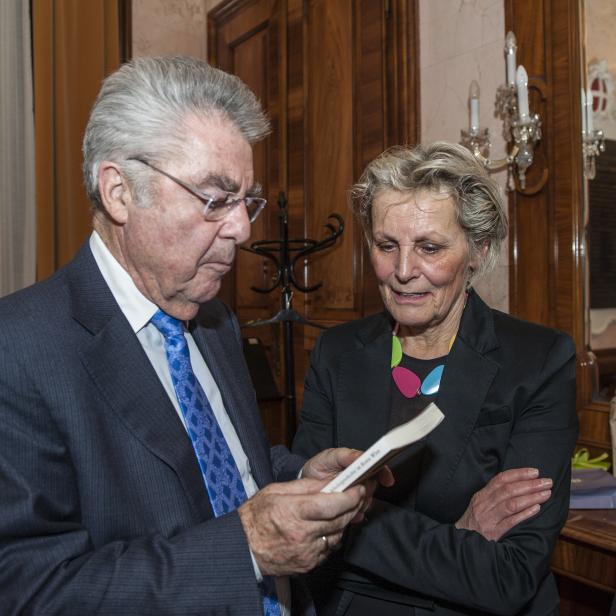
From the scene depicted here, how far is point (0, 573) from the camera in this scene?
0.94 m

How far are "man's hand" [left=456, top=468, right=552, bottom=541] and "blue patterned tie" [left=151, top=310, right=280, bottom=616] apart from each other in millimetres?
502

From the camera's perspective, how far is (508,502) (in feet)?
4.76

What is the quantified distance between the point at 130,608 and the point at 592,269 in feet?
6.71

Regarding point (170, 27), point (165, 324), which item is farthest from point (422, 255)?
point (170, 27)

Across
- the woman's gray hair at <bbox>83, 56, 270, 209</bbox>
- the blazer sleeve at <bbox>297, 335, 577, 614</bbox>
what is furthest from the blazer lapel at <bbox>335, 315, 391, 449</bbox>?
the woman's gray hair at <bbox>83, 56, 270, 209</bbox>

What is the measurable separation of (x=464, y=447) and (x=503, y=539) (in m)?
0.23

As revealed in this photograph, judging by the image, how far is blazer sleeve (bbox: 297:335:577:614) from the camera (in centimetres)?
139

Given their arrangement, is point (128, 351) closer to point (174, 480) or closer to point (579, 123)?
point (174, 480)

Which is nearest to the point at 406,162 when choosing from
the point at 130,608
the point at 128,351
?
the point at 128,351

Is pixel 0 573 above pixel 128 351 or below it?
below

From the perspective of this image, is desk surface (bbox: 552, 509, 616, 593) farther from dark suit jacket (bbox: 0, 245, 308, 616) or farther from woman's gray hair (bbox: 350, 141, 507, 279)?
dark suit jacket (bbox: 0, 245, 308, 616)

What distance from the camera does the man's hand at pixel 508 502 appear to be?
4.74 feet

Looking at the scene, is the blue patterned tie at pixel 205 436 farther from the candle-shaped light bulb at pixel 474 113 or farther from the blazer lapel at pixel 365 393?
the candle-shaped light bulb at pixel 474 113

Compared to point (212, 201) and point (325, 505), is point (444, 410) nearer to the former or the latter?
point (325, 505)
